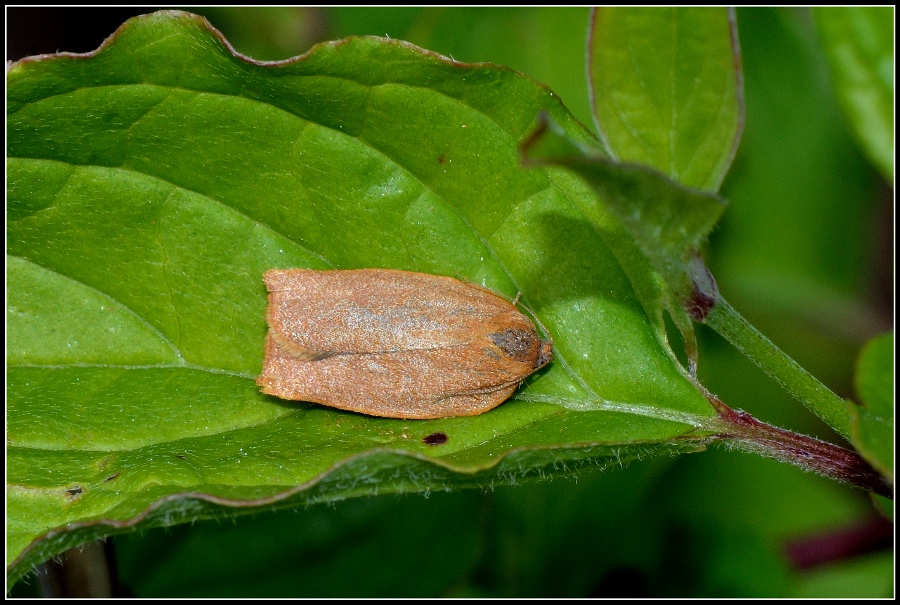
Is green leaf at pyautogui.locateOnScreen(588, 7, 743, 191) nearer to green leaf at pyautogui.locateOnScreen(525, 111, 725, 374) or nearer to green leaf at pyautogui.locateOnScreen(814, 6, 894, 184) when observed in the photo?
green leaf at pyautogui.locateOnScreen(525, 111, 725, 374)

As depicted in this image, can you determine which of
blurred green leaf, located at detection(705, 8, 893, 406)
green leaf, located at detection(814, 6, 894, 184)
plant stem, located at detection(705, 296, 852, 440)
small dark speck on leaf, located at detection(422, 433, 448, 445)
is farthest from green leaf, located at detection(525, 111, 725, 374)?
blurred green leaf, located at detection(705, 8, 893, 406)

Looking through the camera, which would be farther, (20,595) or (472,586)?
(472,586)

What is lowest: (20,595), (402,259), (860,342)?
(20,595)

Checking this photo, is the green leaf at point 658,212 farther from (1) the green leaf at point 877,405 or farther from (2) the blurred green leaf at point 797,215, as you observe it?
(2) the blurred green leaf at point 797,215

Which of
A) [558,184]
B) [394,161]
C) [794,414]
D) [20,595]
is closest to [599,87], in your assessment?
[558,184]

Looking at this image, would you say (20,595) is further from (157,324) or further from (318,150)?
(318,150)

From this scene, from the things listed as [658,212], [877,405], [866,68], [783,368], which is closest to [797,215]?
[866,68]

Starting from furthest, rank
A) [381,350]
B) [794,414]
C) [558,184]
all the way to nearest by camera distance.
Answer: [794,414] < [381,350] < [558,184]
